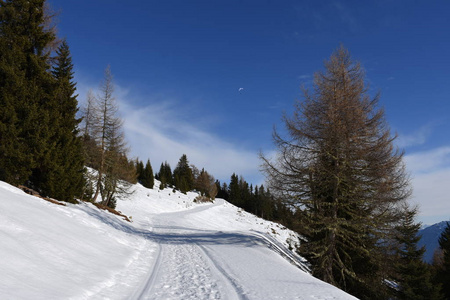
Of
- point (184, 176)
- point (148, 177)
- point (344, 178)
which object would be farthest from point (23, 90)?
point (184, 176)

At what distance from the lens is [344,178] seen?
9.24m

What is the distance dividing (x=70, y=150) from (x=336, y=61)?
1574 cm

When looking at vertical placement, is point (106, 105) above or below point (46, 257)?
above

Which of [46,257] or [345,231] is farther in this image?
[345,231]

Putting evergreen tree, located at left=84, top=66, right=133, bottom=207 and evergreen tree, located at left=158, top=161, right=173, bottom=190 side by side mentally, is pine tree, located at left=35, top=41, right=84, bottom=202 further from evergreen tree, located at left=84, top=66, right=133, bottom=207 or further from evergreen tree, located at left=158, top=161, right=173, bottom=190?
evergreen tree, located at left=158, top=161, right=173, bottom=190

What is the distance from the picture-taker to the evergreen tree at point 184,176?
69875 millimetres

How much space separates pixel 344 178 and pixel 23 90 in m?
15.9

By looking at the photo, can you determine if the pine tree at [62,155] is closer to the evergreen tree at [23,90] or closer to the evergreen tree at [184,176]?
the evergreen tree at [23,90]

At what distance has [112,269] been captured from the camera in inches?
265

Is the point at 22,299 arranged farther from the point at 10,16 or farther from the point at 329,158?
the point at 10,16

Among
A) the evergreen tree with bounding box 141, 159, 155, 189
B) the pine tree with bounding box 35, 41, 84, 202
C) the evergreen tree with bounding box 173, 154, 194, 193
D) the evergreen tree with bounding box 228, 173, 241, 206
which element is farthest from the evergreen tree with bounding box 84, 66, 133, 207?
the evergreen tree with bounding box 228, 173, 241, 206

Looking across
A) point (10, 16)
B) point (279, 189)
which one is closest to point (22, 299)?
point (279, 189)

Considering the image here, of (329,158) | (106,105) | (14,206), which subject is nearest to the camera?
(14,206)

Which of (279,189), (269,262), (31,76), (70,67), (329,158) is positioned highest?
(70,67)
